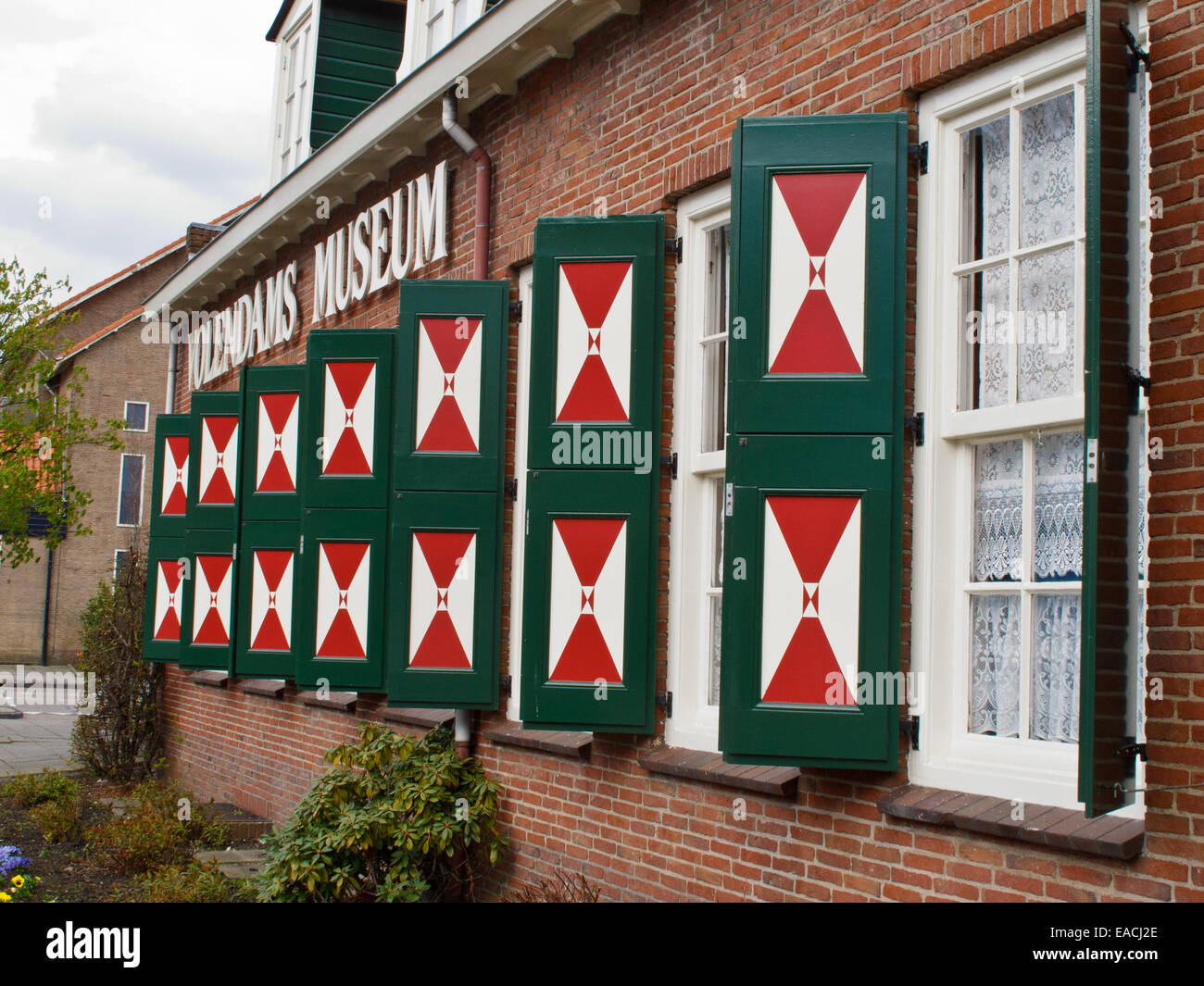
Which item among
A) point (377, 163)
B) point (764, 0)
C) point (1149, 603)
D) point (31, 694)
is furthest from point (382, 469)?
point (31, 694)

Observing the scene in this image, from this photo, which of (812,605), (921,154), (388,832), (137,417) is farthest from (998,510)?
(137,417)

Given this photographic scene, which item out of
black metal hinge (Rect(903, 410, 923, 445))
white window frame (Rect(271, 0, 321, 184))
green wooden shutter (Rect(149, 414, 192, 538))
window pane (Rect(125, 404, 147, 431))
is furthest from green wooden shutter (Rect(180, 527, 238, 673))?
window pane (Rect(125, 404, 147, 431))

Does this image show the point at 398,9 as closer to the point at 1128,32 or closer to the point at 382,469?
the point at 382,469

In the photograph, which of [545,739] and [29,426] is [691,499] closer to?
[545,739]

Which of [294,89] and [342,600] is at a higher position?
[294,89]

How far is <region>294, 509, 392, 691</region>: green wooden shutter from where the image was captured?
843 centimetres

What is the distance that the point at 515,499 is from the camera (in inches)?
302

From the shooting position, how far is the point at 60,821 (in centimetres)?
1012

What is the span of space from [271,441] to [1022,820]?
7406mm

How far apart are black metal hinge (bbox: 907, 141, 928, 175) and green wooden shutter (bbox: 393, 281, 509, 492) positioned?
10.3 ft

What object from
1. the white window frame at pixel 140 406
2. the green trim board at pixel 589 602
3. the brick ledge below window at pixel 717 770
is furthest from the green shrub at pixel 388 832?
the white window frame at pixel 140 406

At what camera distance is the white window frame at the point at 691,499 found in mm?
6176

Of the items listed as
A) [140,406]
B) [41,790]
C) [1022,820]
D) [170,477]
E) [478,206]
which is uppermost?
[140,406]
